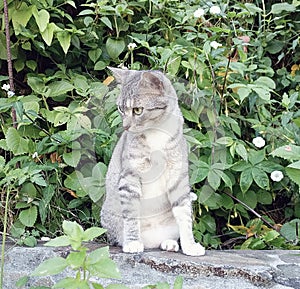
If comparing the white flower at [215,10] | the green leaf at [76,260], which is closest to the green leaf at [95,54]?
the white flower at [215,10]

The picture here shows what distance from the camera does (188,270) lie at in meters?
2.13

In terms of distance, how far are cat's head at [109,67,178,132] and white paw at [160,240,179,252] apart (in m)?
0.52

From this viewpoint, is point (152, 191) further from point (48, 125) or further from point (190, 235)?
point (48, 125)

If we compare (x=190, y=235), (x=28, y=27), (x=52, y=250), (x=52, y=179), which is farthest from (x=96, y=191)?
(x=28, y=27)

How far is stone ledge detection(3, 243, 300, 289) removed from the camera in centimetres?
210

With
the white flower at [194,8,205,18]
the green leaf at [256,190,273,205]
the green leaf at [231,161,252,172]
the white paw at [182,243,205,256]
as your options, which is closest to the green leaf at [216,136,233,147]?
the green leaf at [231,161,252,172]

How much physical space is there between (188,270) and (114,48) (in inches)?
67.1

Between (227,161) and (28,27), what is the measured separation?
4.75ft

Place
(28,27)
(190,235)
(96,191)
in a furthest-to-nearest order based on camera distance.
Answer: (28,27), (96,191), (190,235)

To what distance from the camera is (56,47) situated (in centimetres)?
350

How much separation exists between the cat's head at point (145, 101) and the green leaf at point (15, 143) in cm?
99

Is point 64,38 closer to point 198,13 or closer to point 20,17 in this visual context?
point 20,17

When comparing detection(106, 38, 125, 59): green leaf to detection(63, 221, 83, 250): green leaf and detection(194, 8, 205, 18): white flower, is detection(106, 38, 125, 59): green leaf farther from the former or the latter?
detection(63, 221, 83, 250): green leaf

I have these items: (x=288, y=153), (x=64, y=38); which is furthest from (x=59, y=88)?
(x=288, y=153)
